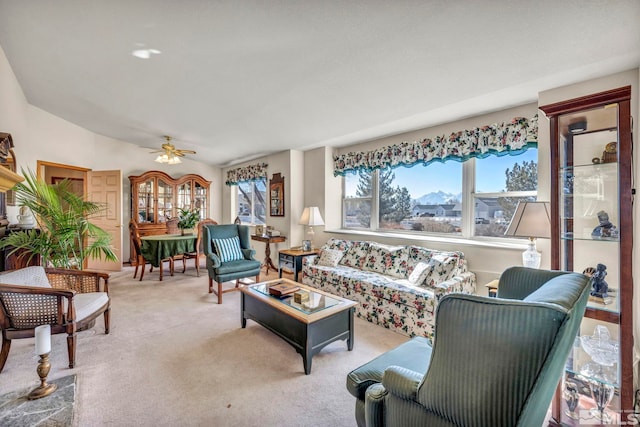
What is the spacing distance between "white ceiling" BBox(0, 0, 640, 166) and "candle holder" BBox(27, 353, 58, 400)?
7.85ft

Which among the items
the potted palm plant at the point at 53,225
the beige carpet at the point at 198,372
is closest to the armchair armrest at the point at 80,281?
the potted palm plant at the point at 53,225

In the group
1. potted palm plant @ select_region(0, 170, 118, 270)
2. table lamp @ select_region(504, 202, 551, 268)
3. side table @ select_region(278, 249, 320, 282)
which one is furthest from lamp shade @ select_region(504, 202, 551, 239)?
potted palm plant @ select_region(0, 170, 118, 270)

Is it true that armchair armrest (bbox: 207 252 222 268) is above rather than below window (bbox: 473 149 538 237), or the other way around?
below

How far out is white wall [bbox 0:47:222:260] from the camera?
10.6 feet

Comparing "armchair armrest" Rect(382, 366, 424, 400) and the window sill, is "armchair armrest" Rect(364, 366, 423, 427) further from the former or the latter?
the window sill

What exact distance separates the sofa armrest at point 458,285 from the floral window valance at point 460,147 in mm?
1313

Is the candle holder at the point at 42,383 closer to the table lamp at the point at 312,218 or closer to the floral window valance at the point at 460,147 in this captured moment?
the table lamp at the point at 312,218

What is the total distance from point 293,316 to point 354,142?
307 centimetres

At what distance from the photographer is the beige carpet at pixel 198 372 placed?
1700mm

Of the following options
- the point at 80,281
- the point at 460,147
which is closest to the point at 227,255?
the point at 80,281

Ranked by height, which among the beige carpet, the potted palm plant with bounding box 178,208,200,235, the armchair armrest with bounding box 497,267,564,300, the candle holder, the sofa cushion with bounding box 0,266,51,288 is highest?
the potted palm plant with bounding box 178,208,200,235

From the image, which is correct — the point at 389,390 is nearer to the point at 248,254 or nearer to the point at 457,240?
the point at 457,240

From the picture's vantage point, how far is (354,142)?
4.46 metres

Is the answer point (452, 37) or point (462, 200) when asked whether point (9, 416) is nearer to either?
point (452, 37)
